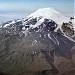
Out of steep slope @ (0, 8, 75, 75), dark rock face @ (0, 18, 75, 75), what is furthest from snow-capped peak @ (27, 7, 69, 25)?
dark rock face @ (0, 18, 75, 75)

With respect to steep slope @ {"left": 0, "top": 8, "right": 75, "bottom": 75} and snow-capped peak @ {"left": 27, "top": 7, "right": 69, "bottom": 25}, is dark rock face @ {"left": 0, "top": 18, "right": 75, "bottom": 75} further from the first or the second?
snow-capped peak @ {"left": 27, "top": 7, "right": 69, "bottom": 25}

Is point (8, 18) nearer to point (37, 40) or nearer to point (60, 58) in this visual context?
point (37, 40)

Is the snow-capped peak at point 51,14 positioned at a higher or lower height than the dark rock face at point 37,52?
higher

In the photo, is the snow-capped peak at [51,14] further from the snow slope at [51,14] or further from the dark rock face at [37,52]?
the dark rock face at [37,52]

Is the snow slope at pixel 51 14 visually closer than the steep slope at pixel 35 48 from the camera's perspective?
No

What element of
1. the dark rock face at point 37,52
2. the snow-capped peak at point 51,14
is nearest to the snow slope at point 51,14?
the snow-capped peak at point 51,14

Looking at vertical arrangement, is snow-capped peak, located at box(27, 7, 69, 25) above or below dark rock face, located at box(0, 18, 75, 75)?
above

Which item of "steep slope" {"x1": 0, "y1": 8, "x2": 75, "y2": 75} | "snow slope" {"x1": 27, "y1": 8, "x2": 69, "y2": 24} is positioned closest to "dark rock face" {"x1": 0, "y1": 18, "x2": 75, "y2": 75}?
"steep slope" {"x1": 0, "y1": 8, "x2": 75, "y2": 75}

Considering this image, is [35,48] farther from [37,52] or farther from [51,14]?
[51,14]

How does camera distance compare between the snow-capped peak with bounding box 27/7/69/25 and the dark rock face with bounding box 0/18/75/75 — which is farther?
the snow-capped peak with bounding box 27/7/69/25

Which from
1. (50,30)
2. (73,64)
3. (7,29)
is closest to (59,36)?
(50,30)
